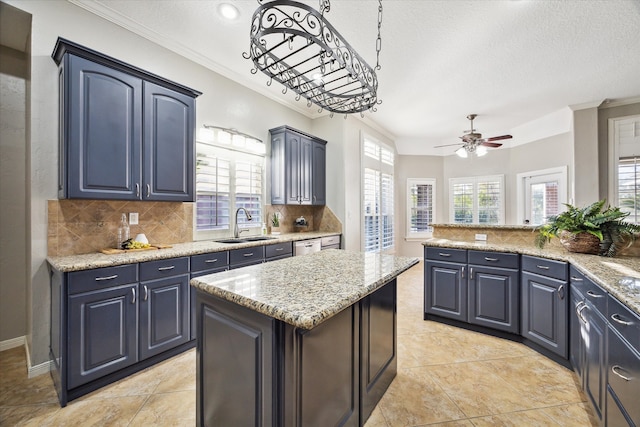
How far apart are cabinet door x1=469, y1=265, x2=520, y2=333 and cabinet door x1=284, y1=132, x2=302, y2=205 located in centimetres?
253

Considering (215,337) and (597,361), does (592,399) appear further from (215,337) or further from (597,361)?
(215,337)

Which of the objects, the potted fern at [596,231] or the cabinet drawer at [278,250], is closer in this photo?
the potted fern at [596,231]

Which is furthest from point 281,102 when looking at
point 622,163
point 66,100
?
point 622,163

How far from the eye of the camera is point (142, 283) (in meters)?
2.13

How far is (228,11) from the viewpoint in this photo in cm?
242

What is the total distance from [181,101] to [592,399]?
12.8 ft

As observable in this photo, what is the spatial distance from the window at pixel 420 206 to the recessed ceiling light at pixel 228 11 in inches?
222

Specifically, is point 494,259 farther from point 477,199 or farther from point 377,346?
point 477,199

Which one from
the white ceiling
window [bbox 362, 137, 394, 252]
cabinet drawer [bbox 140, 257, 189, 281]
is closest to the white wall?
the white ceiling

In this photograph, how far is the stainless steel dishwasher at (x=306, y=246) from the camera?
11.9 ft

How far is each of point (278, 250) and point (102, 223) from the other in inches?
69.1

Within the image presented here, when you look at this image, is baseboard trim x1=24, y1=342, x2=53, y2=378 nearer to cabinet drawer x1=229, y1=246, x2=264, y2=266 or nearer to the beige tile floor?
the beige tile floor

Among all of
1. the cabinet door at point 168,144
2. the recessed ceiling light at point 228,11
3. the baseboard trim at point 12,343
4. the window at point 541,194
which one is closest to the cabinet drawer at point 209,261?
the cabinet door at point 168,144

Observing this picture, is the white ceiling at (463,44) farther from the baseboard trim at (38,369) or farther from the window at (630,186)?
the baseboard trim at (38,369)
